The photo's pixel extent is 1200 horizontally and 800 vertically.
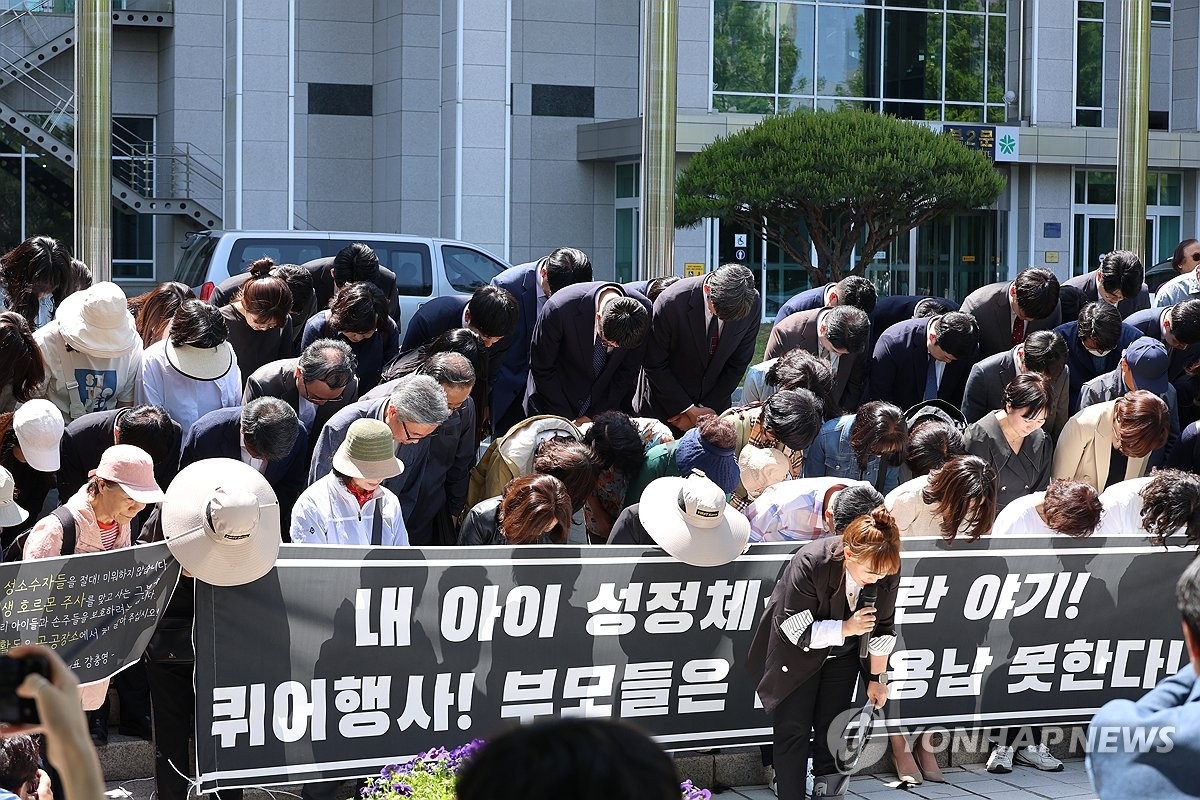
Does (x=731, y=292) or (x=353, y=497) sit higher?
(x=731, y=292)

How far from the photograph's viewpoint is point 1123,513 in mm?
6566

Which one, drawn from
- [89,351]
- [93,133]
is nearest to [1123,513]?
[89,351]

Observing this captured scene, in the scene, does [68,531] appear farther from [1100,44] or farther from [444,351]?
[1100,44]

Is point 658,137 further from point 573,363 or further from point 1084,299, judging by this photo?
point 573,363

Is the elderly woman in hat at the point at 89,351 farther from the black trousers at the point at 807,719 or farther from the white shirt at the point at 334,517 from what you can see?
the black trousers at the point at 807,719

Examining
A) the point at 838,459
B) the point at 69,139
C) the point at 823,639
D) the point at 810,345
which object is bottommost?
the point at 823,639

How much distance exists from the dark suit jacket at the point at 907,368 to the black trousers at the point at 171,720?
421 centimetres

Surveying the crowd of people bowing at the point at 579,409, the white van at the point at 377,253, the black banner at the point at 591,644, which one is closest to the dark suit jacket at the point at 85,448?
the crowd of people bowing at the point at 579,409

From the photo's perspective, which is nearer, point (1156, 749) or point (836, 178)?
point (1156, 749)

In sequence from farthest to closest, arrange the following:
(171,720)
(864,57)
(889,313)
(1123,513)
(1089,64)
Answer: (1089,64)
(864,57)
(889,313)
(1123,513)
(171,720)

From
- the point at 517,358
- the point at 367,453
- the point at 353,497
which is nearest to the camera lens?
the point at 367,453

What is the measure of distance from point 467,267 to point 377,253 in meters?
0.99

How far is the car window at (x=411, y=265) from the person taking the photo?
1520 centimetres

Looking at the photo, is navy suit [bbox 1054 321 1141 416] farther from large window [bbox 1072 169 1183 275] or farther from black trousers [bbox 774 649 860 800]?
large window [bbox 1072 169 1183 275]
